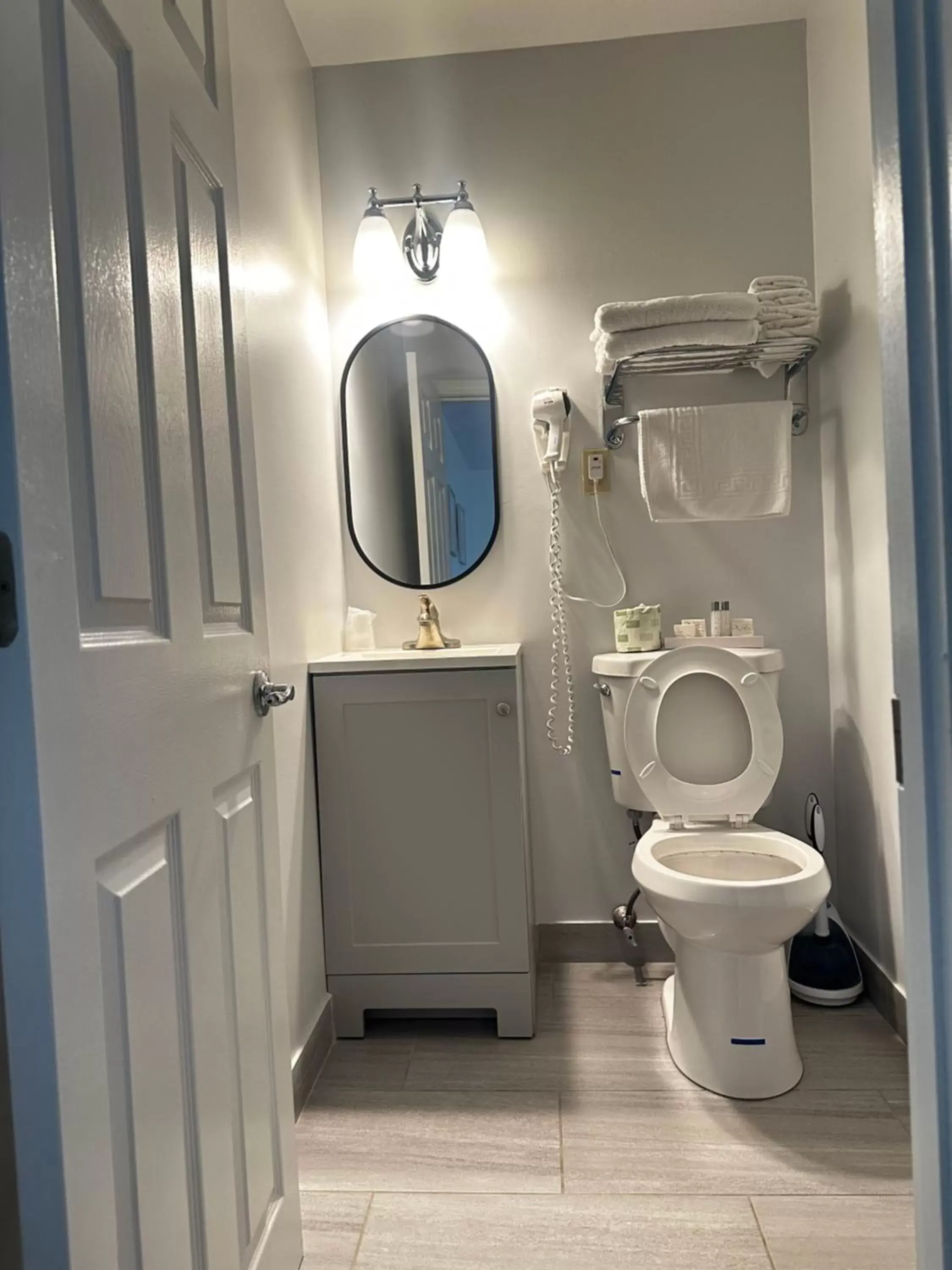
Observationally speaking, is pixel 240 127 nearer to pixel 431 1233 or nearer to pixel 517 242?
pixel 517 242

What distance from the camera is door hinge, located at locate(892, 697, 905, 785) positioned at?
0.68 m

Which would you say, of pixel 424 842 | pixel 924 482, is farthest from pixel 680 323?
pixel 924 482

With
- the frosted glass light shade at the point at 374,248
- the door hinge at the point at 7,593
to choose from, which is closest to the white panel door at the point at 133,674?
the door hinge at the point at 7,593

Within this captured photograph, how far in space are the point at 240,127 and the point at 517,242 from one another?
0.88 meters

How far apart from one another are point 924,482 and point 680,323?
60.3 inches

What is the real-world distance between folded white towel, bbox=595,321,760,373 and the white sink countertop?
2.67 ft

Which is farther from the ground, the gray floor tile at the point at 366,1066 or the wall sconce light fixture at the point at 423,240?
the wall sconce light fixture at the point at 423,240

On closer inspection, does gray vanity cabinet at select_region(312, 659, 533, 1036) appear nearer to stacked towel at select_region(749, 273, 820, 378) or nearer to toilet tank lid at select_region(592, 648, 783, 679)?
Result: toilet tank lid at select_region(592, 648, 783, 679)

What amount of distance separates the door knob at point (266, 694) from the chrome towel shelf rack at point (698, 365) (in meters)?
1.33

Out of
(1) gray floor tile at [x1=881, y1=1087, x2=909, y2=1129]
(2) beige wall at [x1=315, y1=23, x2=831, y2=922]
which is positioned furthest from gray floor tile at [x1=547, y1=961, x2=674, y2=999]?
(1) gray floor tile at [x1=881, y1=1087, x2=909, y2=1129]

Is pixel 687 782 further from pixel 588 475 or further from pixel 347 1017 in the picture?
pixel 347 1017

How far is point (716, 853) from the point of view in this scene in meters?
1.98

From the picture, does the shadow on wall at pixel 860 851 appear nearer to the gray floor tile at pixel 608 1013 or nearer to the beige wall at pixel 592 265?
the beige wall at pixel 592 265

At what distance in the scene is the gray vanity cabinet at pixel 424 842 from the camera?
6.48 feet
